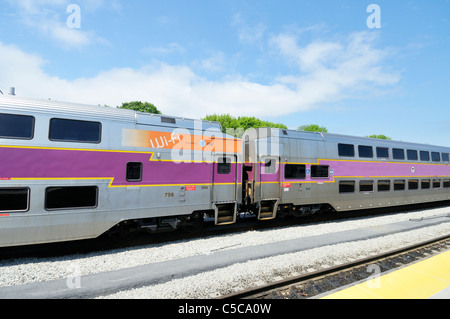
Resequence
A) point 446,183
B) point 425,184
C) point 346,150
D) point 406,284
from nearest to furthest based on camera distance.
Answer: point 406,284 < point 346,150 < point 425,184 < point 446,183

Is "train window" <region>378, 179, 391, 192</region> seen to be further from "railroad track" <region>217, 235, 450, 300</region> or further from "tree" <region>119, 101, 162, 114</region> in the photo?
"tree" <region>119, 101, 162, 114</region>

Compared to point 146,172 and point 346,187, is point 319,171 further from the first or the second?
point 146,172

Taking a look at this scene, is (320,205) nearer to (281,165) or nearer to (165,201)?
(281,165)

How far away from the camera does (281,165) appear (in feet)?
37.0

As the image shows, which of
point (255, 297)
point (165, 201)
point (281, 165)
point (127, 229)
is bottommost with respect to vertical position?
point (255, 297)

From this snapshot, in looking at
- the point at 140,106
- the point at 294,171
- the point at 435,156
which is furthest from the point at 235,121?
the point at 294,171

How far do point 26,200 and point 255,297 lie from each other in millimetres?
6618

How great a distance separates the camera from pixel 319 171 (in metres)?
12.3

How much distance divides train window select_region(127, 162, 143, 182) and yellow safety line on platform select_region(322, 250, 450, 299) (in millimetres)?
6404

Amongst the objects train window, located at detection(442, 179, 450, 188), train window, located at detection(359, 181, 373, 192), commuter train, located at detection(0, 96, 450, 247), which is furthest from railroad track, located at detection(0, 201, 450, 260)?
train window, located at detection(442, 179, 450, 188)

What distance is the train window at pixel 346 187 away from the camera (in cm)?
1295

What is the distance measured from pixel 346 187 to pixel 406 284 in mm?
7668
